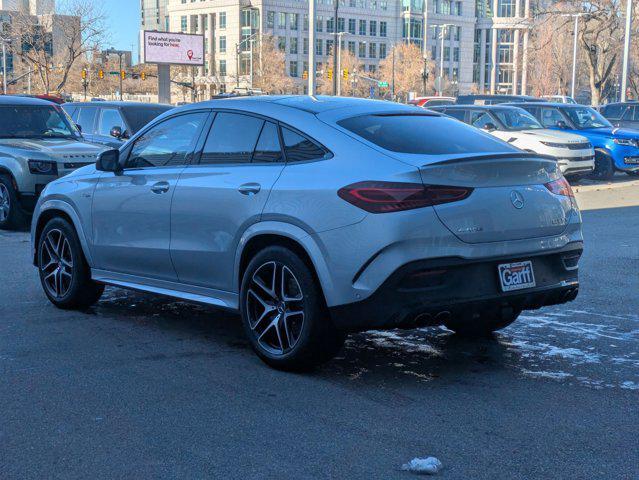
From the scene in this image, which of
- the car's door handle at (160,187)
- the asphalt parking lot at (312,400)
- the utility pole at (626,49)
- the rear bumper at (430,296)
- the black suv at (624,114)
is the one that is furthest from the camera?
the utility pole at (626,49)

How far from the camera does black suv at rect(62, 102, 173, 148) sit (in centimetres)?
1642

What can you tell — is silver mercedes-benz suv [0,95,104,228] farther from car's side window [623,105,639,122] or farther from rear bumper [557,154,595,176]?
car's side window [623,105,639,122]

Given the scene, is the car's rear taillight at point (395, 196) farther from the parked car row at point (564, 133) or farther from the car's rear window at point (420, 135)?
the parked car row at point (564, 133)

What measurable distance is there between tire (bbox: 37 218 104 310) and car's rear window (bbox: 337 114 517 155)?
2.73 m

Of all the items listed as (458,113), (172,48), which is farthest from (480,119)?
(172,48)

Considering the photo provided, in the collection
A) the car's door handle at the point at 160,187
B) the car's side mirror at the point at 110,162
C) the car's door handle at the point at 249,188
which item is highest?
the car's side mirror at the point at 110,162

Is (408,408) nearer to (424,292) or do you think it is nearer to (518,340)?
(424,292)

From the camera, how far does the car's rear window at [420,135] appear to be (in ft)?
18.2

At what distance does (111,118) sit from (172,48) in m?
50.7

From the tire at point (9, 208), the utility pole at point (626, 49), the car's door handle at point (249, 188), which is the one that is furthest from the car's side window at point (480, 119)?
the utility pole at point (626, 49)

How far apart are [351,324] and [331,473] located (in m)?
1.30

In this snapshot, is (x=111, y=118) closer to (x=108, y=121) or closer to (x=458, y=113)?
(x=108, y=121)

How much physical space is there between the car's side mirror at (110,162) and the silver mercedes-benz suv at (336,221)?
0.15 meters

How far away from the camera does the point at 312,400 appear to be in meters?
5.07
